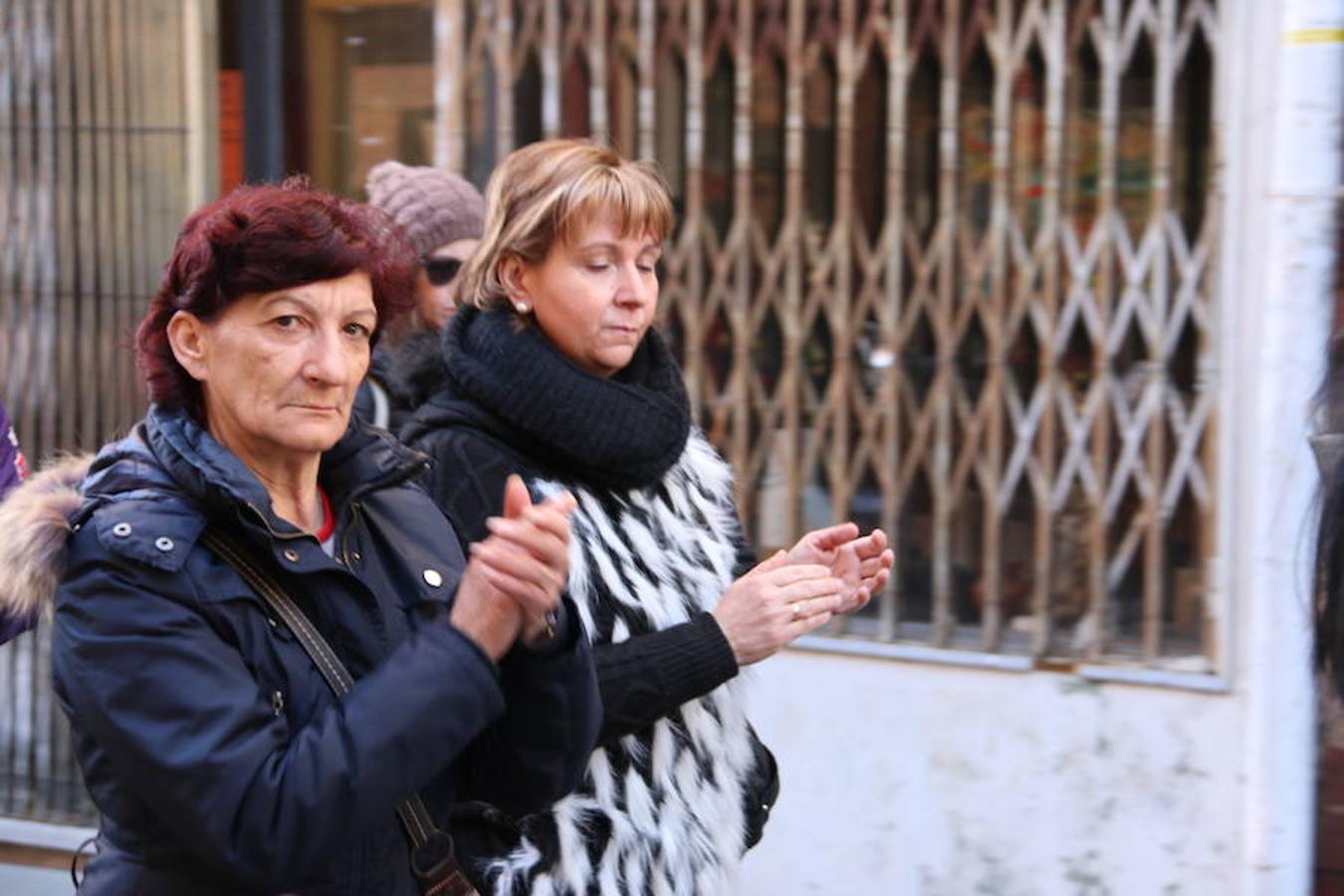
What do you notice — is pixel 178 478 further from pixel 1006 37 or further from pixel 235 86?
pixel 235 86

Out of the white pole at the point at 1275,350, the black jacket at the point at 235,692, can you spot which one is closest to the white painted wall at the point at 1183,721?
the white pole at the point at 1275,350

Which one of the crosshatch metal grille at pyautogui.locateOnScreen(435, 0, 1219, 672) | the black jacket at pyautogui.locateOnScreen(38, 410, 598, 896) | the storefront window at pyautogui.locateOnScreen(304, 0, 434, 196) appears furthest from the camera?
the storefront window at pyautogui.locateOnScreen(304, 0, 434, 196)

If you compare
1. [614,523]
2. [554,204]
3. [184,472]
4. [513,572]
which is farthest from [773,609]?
[184,472]

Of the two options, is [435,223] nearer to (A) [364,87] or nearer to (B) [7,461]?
(B) [7,461]

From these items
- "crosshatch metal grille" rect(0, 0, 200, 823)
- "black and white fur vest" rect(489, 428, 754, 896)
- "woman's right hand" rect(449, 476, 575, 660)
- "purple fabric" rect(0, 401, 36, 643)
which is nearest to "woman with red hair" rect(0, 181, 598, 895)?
"woman's right hand" rect(449, 476, 575, 660)

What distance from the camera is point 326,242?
2154mm

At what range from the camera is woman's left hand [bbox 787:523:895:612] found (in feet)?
9.28

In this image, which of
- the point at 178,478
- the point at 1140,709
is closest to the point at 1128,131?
the point at 1140,709

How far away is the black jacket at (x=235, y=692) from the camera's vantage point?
1.93 m

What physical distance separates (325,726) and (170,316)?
0.55 meters

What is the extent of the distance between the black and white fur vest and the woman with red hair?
42 cm

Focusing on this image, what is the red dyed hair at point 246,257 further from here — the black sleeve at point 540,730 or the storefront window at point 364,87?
the storefront window at point 364,87

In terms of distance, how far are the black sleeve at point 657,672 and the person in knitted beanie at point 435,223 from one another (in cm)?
125

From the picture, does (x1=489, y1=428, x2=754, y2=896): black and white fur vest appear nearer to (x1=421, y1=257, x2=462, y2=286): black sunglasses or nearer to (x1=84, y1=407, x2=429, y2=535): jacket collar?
(x1=84, y1=407, x2=429, y2=535): jacket collar
